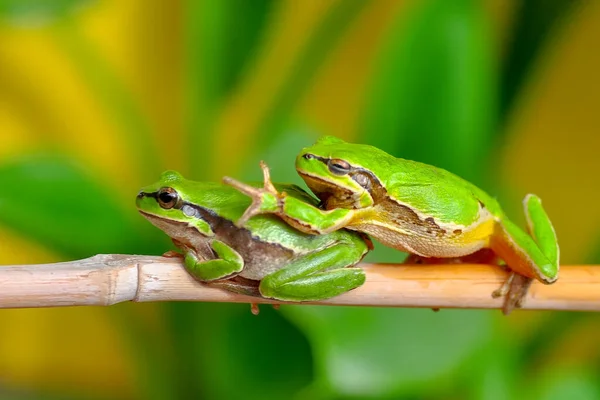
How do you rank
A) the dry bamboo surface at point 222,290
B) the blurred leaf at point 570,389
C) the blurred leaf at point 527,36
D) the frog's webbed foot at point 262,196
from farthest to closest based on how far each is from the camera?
the blurred leaf at point 527,36 < the blurred leaf at point 570,389 < the frog's webbed foot at point 262,196 < the dry bamboo surface at point 222,290

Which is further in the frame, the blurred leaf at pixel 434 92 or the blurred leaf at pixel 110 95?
the blurred leaf at pixel 110 95

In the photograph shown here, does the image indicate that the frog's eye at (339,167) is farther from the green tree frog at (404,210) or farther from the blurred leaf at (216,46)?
the blurred leaf at (216,46)

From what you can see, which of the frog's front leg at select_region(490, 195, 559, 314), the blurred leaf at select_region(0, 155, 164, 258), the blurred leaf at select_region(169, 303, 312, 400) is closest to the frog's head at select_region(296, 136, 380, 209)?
the frog's front leg at select_region(490, 195, 559, 314)

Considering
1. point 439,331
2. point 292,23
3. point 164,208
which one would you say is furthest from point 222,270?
point 292,23

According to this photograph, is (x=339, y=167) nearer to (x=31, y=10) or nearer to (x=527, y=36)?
(x=31, y=10)

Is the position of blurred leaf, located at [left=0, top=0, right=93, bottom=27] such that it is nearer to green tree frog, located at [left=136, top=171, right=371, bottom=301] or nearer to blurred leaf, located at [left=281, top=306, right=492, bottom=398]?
green tree frog, located at [left=136, top=171, right=371, bottom=301]

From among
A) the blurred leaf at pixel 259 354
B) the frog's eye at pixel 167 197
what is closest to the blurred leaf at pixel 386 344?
the blurred leaf at pixel 259 354
